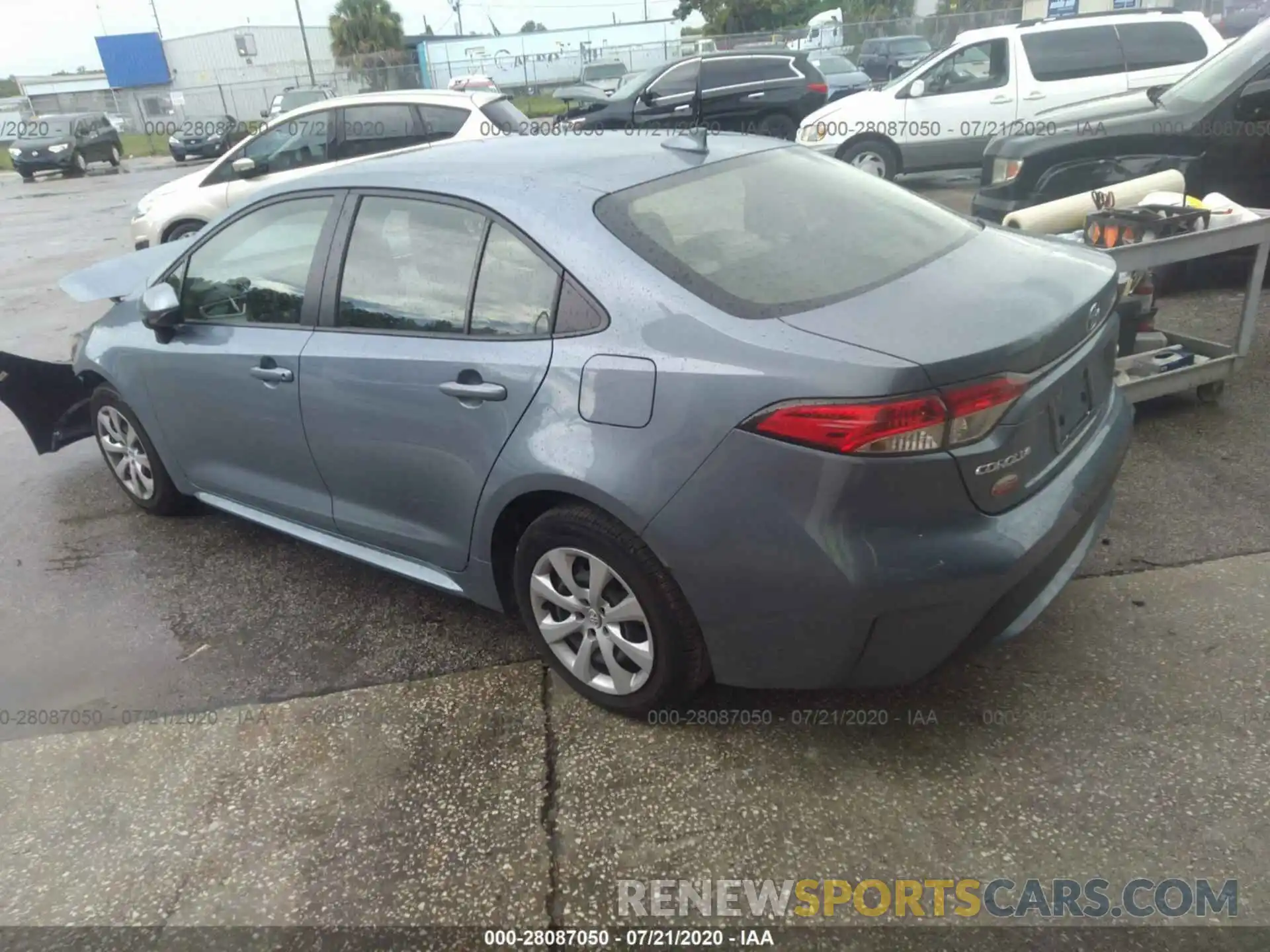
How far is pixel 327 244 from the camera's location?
10.6 feet

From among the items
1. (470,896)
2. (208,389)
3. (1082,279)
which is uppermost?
(1082,279)

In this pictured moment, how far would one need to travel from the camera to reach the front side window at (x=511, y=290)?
8.73 feet

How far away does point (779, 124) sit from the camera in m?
13.7

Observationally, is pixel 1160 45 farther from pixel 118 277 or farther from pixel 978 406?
pixel 118 277

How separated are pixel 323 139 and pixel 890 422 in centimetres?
843

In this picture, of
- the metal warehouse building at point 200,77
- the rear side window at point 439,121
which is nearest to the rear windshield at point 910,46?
the metal warehouse building at point 200,77

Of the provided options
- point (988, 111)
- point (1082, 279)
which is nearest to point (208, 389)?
point (1082, 279)

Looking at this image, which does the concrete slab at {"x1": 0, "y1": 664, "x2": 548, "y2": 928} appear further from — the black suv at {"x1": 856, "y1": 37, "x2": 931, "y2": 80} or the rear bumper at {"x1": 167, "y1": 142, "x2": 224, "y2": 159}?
the rear bumper at {"x1": 167, "y1": 142, "x2": 224, "y2": 159}

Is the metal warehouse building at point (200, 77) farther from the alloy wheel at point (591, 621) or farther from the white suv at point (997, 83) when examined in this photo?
the alloy wheel at point (591, 621)

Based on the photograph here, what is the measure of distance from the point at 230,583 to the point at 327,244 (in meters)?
1.52

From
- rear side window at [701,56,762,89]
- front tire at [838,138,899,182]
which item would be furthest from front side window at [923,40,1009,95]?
rear side window at [701,56,762,89]

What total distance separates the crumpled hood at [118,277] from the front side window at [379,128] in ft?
14.0

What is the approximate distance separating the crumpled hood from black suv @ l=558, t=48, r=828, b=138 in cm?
886

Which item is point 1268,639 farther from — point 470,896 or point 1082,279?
point 470,896
